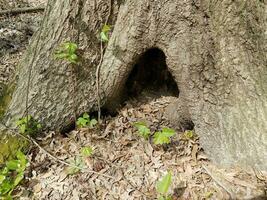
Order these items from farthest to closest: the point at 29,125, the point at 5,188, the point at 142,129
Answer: the point at 29,125 → the point at 142,129 → the point at 5,188

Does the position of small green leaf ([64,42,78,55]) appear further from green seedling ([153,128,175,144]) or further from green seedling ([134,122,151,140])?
green seedling ([153,128,175,144])

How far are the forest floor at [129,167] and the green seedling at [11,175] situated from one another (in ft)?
0.26

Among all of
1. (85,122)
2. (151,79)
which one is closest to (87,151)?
(85,122)

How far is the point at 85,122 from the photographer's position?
2.85 metres

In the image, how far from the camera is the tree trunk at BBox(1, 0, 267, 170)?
2.30 meters

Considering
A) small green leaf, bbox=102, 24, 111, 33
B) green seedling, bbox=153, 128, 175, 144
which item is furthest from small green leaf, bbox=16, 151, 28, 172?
small green leaf, bbox=102, 24, 111, 33

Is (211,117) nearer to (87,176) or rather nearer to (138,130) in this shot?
(138,130)

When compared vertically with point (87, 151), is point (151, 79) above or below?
above

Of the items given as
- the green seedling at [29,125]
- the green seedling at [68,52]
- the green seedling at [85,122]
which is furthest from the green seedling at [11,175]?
the green seedling at [68,52]

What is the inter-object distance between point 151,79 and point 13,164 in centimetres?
137

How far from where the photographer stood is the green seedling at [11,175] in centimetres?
248

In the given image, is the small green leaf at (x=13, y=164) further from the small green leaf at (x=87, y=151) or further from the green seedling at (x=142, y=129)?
the green seedling at (x=142, y=129)

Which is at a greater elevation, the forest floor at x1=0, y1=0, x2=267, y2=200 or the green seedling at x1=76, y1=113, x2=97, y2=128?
the green seedling at x1=76, y1=113, x2=97, y2=128

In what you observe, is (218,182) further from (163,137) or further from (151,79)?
(151,79)
